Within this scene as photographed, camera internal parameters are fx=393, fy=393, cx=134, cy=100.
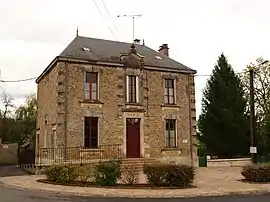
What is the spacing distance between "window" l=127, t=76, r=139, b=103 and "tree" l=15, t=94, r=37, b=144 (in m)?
21.4

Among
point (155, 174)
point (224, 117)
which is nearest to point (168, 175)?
point (155, 174)

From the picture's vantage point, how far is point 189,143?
2727 centimetres

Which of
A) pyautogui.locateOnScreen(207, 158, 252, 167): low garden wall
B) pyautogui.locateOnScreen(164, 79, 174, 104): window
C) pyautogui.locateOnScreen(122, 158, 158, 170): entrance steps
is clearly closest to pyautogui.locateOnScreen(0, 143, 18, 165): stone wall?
pyautogui.locateOnScreen(122, 158, 158, 170): entrance steps

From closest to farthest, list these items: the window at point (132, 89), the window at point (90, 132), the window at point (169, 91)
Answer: the window at point (90, 132) < the window at point (132, 89) < the window at point (169, 91)

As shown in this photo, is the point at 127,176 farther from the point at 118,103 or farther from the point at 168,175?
the point at 118,103

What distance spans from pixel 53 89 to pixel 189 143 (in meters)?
9.95

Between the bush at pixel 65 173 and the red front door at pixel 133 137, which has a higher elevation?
the red front door at pixel 133 137

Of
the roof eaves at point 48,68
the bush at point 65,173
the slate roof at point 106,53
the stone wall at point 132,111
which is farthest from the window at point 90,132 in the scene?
the bush at point 65,173

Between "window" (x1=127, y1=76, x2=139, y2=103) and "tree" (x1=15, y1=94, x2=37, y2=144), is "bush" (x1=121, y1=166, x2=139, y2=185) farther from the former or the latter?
"tree" (x1=15, y1=94, x2=37, y2=144)

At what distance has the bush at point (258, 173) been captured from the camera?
691 inches

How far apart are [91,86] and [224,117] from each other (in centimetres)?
1224

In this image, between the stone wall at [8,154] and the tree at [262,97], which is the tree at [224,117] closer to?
the tree at [262,97]

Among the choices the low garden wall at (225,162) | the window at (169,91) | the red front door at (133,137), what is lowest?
the low garden wall at (225,162)

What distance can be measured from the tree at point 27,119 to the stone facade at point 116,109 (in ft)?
60.0
